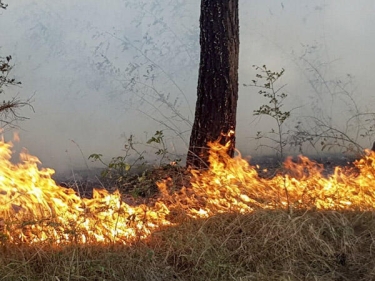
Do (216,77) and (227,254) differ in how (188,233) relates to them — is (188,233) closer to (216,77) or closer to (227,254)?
(227,254)

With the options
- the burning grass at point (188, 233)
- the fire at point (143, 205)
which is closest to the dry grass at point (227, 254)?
the burning grass at point (188, 233)

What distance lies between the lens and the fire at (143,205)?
3.32 m

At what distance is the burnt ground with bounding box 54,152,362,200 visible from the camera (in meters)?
4.31

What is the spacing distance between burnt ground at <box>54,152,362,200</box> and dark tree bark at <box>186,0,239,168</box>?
0.27m

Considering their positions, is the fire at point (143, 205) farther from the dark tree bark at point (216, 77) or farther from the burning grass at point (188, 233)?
the dark tree bark at point (216, 77)

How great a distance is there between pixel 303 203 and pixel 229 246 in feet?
2.32

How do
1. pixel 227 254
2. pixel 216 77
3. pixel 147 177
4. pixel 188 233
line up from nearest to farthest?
pixel 227 254
pixel 188 233
pixel 216 77
pixel 147 177

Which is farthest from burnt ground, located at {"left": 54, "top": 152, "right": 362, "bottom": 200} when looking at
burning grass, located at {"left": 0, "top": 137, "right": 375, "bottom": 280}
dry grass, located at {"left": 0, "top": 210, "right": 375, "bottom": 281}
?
dry grass, located at {"left": 0, "top": 210, "right": 375, "bottom": 281}

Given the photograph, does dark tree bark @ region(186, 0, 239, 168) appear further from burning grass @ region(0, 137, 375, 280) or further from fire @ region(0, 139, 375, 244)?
burning grass @ region(0, 137, 375, 280)

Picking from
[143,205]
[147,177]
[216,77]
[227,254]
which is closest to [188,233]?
[227,254]

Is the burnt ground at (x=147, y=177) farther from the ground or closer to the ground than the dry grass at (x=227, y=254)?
farther from the ground

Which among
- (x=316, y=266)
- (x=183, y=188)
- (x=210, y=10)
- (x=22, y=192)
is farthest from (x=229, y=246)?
(x=210, y=10)

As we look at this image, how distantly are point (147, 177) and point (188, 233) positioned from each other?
4.79ft

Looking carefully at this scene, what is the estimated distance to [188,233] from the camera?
338cm
